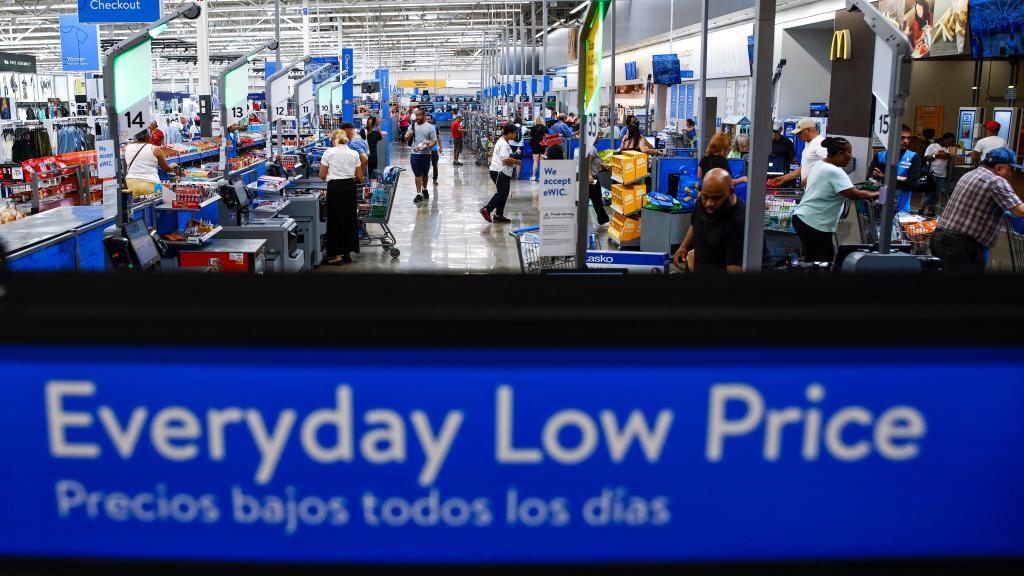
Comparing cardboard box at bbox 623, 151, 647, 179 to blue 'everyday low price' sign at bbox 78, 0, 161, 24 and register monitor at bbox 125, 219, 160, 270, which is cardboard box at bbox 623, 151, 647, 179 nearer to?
register monitor at bbox 125, 219, 160, 270

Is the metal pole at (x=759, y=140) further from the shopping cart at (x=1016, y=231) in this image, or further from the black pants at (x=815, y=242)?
the shopping cart at (x=1016, y=231)

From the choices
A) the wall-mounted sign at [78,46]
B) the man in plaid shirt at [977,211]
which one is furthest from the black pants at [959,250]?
the wall-mounted sign at [78,46]

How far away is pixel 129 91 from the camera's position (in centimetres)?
641

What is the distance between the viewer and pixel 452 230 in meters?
14.1

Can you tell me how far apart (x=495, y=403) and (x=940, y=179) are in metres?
14.4

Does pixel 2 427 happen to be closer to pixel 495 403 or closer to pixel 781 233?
pixel 495 403

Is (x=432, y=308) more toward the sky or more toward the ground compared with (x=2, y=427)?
more toward the sky

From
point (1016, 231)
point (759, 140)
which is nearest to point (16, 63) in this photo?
point (759, 140)

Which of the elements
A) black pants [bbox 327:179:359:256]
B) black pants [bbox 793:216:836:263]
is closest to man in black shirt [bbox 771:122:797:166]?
black pants [bbox 327:179:359:256]

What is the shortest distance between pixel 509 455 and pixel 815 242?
6765 millimetres

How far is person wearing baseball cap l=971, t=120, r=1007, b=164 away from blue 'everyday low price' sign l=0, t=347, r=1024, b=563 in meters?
13.5

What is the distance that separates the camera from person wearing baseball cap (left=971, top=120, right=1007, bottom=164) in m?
13.2

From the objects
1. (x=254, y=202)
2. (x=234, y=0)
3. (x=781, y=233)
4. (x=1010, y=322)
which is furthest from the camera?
(x=234, y=0)

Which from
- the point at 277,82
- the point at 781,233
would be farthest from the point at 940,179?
the point at 277,82
